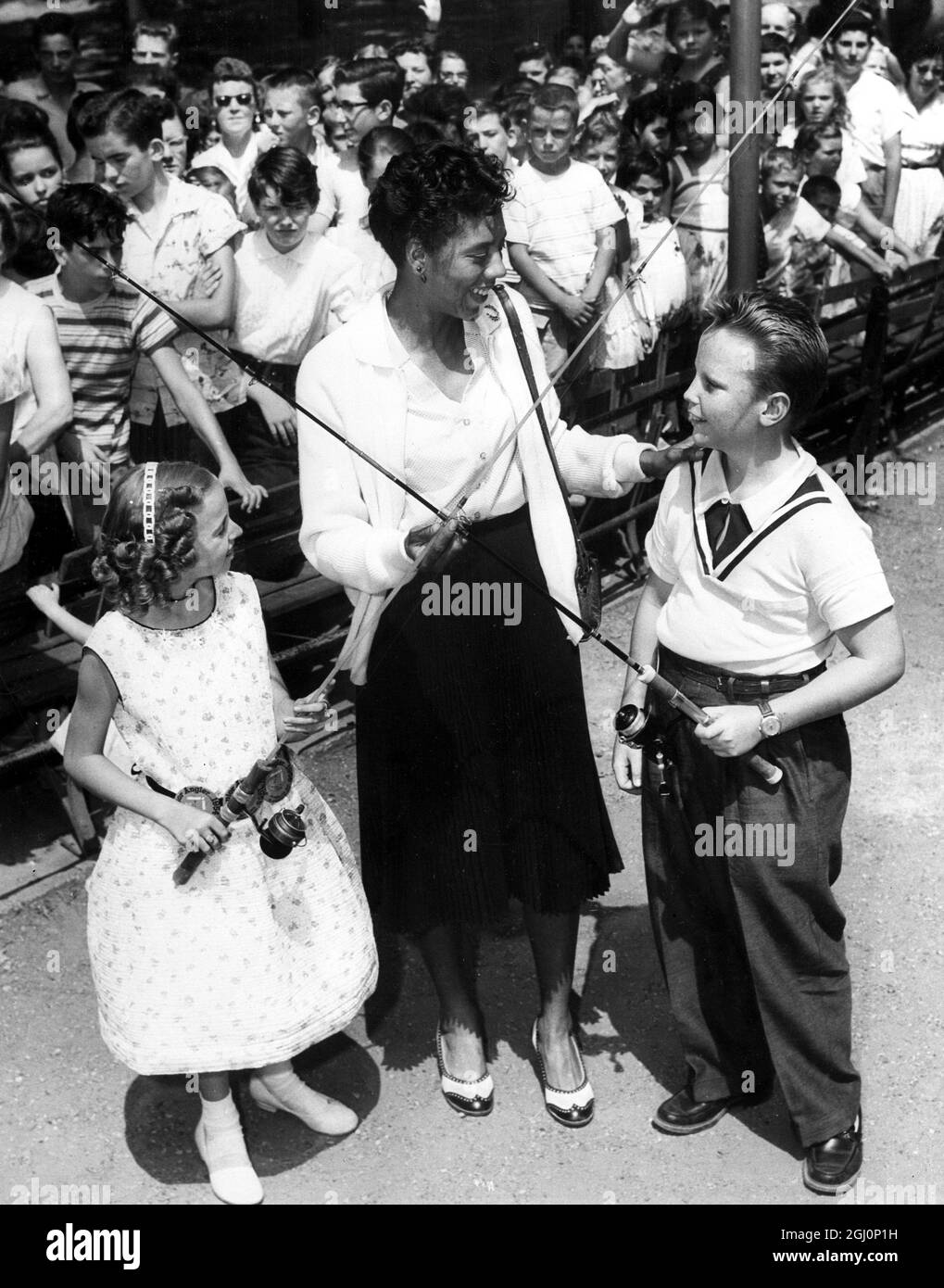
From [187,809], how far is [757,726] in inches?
43.4

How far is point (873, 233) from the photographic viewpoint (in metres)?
7.77

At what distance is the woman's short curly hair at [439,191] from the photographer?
300 centimetres

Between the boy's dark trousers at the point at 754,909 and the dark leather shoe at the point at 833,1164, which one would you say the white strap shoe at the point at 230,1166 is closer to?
the boy's dark trousers at the point at 754,909

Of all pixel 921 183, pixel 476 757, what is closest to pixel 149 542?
pixel 476 757

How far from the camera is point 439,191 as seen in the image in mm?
2998

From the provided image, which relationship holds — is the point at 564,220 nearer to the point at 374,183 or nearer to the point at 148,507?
the point at 374,183

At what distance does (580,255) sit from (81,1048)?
3.61 m

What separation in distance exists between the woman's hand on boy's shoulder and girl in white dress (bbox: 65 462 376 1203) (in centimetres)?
82

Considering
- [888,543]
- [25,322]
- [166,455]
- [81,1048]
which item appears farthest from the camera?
[888,543]

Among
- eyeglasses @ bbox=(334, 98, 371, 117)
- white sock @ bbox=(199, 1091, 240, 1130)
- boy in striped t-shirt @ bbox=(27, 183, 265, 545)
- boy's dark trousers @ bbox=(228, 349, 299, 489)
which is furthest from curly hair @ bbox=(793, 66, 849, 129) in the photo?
white sock @ bbox=(199, 1091, 240, 1130)

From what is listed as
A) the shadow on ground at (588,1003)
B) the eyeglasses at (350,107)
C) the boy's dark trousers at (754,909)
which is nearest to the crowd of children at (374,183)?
the eyeglasses at (350,107)

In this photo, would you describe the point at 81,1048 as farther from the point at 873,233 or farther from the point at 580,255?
the point at 873,233
